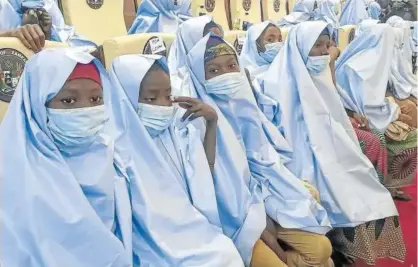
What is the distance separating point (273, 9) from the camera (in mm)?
5859

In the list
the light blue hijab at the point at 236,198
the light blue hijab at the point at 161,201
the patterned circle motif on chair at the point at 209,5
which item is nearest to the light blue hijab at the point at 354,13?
the patterned circle motif on chair at the point at 209,5

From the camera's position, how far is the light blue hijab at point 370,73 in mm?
3020

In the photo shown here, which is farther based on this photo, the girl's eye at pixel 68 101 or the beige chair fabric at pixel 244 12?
the beige chair fabric at pixel 244 12

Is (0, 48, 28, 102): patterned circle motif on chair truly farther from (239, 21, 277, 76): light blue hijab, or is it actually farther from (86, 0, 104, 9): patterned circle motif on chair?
(86, 0, 104, 9): patterned circle motif on chair

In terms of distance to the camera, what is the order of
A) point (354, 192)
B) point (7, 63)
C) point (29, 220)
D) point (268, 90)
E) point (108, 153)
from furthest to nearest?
1. point (268, 90)
2. point (354, 192)
3. point (7, 63)
4. point (108, 153)
5. point (29, 220)

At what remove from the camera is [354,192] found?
218cm

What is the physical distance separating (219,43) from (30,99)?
31.6 inches

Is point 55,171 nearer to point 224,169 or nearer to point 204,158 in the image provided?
point 204,158

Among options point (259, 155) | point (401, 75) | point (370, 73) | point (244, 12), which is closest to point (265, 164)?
point (259, 155)

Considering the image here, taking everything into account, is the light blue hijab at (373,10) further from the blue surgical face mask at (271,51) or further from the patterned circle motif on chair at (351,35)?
the blue surgical face mask at (271,51)

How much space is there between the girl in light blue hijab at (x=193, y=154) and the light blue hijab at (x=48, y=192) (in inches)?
8.2

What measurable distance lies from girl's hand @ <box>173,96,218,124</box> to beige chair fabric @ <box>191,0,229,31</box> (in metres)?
2.72

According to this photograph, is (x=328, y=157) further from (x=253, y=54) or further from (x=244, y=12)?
(x=244, y=12)

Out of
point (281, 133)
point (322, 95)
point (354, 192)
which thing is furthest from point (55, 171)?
point (322, 95)
